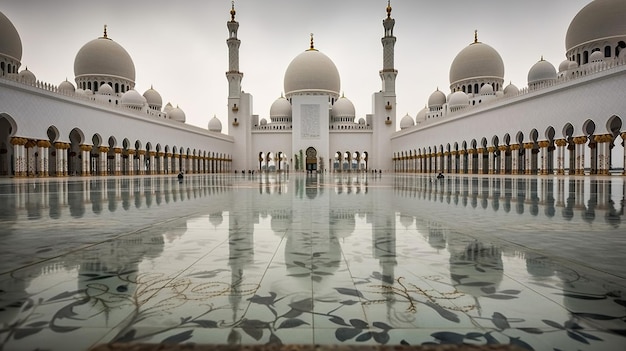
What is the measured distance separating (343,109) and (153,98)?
21.0m

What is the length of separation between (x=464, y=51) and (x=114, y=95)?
31.3 m

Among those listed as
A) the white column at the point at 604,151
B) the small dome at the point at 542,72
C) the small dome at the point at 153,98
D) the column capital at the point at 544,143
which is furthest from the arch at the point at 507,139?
the small dome at the point at 153,98

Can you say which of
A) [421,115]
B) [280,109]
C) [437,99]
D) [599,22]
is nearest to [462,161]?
[599,22]

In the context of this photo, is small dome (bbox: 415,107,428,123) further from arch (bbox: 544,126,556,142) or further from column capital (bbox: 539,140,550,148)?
column capital (bbox: 539,140,550,148)

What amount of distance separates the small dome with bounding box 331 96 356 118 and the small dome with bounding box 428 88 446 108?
29.0 feet

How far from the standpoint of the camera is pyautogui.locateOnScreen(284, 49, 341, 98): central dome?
43.1 metres

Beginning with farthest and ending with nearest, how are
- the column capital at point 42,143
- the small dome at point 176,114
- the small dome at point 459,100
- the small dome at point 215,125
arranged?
the small dome at point 215,125 → the small dome at point 176,114 → the small dome at point 459,100 → the column capital at point 42,143

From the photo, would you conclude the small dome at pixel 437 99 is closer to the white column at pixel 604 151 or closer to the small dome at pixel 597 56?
the small dome at pixel 597 56

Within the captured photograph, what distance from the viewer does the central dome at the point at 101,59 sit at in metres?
31.0

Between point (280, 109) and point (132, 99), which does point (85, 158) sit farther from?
point (280, 109)

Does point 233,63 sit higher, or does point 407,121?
point 233,63

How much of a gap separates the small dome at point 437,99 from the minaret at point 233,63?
833 inches

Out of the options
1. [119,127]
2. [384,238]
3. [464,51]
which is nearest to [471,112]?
[464,51]

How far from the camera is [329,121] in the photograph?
4319 centimetres
